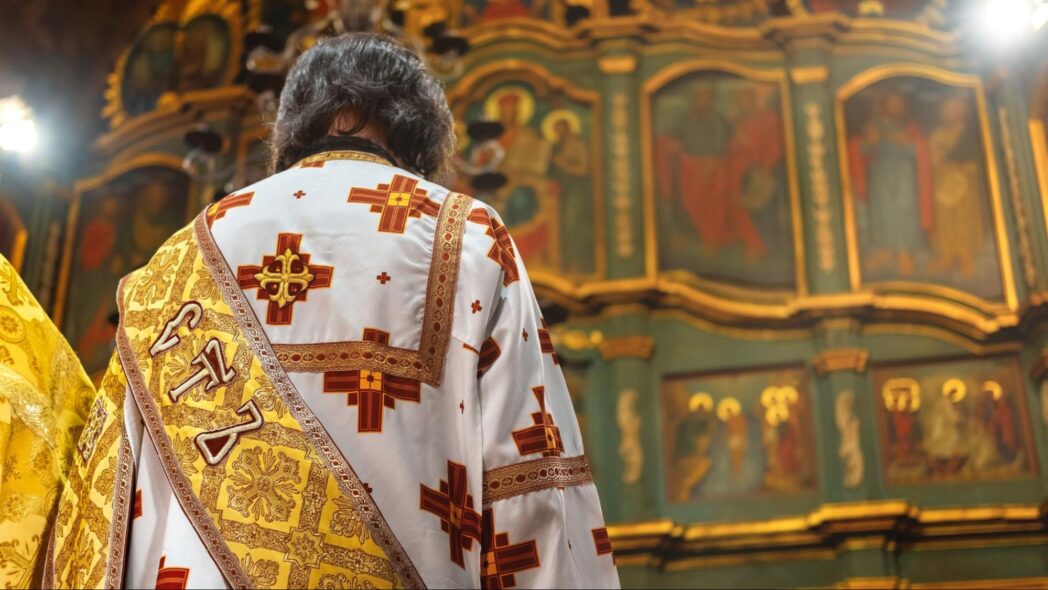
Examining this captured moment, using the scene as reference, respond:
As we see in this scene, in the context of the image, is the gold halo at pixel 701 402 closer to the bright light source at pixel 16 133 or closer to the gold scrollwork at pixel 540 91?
the gold scrollwork at pixel 540 91

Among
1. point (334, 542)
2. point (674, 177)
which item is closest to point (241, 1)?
point (674, 177)

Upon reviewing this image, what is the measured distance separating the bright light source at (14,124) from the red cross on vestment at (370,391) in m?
5.18

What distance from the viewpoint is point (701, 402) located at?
311 inches

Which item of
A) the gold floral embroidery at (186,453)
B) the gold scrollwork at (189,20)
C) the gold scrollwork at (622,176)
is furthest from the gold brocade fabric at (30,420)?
the gold scrollwork at (189,20)

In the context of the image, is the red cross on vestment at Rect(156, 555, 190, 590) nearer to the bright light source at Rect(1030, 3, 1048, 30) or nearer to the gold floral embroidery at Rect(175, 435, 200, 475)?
the gold floral embroidery at Rect(175, 435, 200, 475)

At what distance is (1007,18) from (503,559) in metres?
6.75

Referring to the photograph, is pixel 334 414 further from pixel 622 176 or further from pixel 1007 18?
pixel 1007 18

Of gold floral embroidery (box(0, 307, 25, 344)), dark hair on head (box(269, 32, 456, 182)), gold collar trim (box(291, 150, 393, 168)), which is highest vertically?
dark hair on head (box(269, 32, 456, 182))

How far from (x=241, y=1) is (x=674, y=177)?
333cm

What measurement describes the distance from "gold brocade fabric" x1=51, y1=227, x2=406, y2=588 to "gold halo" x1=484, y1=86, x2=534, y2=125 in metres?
6.43

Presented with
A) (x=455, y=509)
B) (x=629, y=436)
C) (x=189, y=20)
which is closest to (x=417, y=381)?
(x=455, y=509)

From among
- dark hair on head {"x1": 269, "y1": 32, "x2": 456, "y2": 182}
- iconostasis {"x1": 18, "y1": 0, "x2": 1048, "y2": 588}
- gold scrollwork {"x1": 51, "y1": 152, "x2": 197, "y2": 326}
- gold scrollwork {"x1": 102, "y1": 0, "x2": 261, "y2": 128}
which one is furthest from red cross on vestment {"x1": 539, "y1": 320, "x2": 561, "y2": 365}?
gold scrollwork {"x1": 102, "y1": 0, "x2": 261, "y2": 128}

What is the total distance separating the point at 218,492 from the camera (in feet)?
7.08

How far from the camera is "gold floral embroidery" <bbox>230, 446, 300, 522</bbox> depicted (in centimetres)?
214
